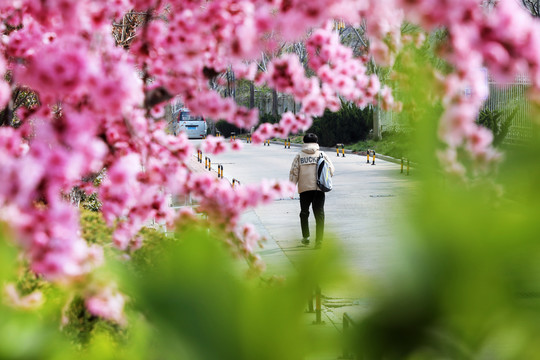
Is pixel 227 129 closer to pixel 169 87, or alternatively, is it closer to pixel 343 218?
pixel 343 218

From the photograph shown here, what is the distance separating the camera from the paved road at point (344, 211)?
2.27 ft

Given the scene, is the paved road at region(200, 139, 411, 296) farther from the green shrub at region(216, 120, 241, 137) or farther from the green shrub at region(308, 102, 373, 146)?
the green shrub at region(216, 120, 241, 137)

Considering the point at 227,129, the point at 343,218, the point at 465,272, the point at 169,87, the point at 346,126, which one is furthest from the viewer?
the point at 227,129

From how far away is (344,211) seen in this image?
1662cm

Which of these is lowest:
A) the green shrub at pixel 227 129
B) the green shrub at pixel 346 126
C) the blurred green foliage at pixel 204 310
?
the green shrub at pixel 227 129

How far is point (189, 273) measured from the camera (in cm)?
68

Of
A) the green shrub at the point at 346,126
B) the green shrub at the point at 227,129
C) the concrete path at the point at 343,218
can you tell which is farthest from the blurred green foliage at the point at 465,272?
the green shrub at the point at 227,129

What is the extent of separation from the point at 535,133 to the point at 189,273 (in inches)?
11.8

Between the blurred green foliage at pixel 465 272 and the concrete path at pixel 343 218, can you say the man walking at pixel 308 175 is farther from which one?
the blurred green foliage at pixel 465 272

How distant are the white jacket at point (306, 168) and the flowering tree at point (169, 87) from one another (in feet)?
21.2

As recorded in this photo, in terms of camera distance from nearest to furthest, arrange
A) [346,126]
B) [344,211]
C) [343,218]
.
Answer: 1. [343,218]
2. [344,211]
3. [346,126]

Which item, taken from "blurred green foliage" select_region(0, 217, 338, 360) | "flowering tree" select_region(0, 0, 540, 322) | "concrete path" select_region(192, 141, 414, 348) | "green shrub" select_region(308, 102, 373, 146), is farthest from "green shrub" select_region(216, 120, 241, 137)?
"blurred green foliage" select_region(0, 217, 338, 360)

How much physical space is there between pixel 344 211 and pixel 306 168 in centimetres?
437

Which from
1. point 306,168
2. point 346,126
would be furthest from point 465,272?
point 346,126
